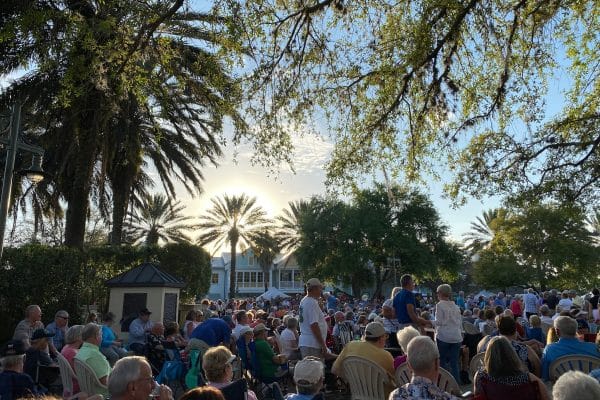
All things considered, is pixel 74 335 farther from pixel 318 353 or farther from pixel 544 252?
pixel 544 252

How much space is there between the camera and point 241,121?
7.64 m

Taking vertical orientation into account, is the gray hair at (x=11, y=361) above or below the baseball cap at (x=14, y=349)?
below

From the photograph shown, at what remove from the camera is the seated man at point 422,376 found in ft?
10.5

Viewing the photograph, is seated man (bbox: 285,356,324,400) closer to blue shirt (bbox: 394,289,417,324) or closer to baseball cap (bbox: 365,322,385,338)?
baseball cap (bbox: 365,322,385,338)

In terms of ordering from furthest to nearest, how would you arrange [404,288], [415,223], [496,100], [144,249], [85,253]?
1. [415,223]
2. [144,249]
3. [85,253]
4. [496,100]
5. [404,288]

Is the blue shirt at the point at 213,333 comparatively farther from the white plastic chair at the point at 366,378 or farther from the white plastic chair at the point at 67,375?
the white plastic chair at the point at 366,378

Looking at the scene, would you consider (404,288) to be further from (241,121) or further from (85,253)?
(85,253)

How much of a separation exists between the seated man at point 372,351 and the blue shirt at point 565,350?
5.40 feet

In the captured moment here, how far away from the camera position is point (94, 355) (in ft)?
17.0

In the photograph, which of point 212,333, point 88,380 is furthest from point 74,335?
point 212,333

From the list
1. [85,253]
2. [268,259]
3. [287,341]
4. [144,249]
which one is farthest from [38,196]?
[268,259]

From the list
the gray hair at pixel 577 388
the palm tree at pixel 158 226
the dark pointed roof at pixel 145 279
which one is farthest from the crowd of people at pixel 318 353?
the palm tree at pixel 158 226

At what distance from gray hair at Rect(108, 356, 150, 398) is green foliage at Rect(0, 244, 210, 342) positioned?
12211 mm

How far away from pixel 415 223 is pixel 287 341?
3498 cm
